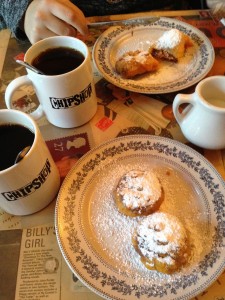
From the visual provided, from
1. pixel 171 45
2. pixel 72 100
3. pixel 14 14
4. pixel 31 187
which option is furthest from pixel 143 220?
pixel 14 14

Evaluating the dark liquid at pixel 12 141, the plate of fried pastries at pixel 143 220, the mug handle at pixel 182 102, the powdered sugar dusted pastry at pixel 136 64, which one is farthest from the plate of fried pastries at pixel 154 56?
the dark liquid at pixel 12 141

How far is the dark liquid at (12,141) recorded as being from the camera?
658 millimetres

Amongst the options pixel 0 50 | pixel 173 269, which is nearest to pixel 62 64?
pixel 0 50

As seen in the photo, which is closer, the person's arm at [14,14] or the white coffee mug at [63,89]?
the white coffee mug at [63,89]

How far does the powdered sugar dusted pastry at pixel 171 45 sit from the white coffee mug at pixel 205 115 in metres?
0.27

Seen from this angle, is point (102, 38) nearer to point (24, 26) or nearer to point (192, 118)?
point (24, 26)

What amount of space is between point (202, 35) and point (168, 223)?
0.73 metres

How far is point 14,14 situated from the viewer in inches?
44.4

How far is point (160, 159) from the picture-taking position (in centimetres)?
79

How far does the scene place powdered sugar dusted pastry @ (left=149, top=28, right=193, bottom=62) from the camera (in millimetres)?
1003

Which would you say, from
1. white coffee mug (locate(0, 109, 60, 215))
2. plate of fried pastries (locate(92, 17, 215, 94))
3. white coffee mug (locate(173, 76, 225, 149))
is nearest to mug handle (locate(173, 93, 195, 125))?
white coffee mug (locate(173, 76, 225, 149))

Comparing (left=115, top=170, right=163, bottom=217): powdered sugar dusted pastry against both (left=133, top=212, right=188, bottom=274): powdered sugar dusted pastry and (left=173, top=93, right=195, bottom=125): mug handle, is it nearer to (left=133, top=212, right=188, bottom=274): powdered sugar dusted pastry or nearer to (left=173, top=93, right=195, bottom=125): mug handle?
(left=133, top=212, right=188, bottom=274): powdered sugar dusted pastry

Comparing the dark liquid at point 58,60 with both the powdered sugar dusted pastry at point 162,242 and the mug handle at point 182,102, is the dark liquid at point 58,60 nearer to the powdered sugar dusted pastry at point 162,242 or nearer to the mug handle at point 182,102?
the mug handle at point 182,102

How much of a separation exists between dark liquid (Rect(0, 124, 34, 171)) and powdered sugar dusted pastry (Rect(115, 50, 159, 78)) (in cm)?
42
